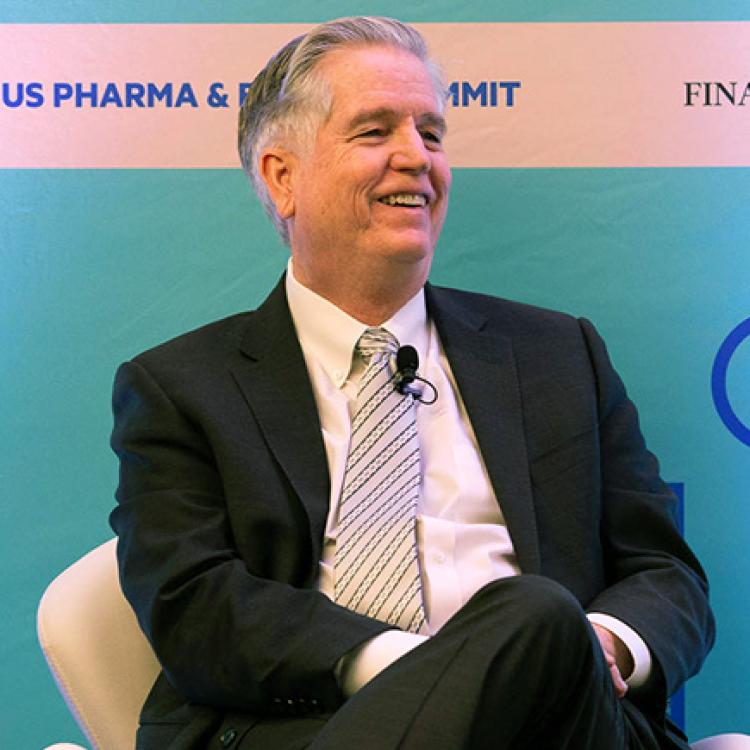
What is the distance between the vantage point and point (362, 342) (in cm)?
261

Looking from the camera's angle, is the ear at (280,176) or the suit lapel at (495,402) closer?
the suit lapel at (495,402)

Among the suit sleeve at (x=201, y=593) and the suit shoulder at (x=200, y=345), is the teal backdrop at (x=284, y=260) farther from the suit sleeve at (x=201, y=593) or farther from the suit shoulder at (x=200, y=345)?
the suit sleeve at (x=201, y=593)

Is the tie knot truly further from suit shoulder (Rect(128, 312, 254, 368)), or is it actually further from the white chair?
the white chair

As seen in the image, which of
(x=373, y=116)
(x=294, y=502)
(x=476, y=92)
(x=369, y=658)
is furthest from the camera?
(x=476, y=92)

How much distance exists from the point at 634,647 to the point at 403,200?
887 mm

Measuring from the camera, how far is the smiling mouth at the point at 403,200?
2.61m

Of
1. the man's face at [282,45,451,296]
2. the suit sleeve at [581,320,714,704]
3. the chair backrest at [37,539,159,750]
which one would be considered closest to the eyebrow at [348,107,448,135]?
the man's face at [282,45,451,296]

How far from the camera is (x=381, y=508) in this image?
2426mm

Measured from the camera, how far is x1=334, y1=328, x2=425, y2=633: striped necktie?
2.36 m

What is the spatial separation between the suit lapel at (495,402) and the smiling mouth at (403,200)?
205 mm

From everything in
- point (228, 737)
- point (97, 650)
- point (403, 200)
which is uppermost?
point (403, 200)

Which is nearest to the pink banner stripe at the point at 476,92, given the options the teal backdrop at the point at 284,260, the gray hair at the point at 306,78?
the teal backdrop at the point at 284,260

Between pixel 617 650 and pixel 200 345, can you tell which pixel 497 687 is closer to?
pixel 617 650

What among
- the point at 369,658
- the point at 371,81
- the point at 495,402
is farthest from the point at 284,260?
the point at 369,658
